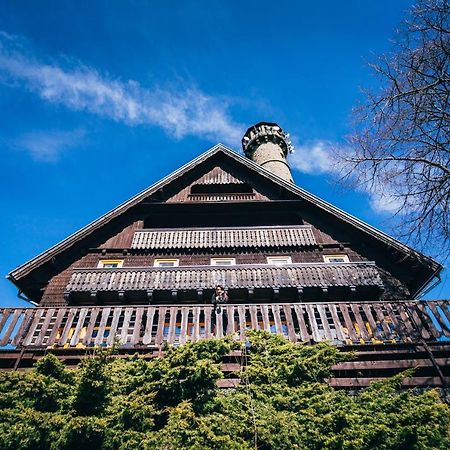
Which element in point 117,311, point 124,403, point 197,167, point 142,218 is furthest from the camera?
point 197,167

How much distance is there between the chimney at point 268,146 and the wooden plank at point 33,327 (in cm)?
2078

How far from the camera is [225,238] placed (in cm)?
1608

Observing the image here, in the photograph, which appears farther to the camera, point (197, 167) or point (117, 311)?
point (197, 167)

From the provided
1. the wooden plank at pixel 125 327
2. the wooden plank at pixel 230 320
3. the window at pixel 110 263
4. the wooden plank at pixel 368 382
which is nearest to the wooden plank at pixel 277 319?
the wooden plank at pixel 230 320

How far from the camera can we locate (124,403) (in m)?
6.58

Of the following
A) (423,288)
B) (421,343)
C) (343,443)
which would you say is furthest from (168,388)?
(423,288)

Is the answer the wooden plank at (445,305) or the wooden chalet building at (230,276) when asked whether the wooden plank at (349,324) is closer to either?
the wooden chalet building at (230,276)

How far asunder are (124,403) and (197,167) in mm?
13965

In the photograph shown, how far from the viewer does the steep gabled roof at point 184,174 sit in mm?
13922

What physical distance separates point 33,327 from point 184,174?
10489mm

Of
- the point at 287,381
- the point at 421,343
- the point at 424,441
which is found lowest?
the point at 424,441

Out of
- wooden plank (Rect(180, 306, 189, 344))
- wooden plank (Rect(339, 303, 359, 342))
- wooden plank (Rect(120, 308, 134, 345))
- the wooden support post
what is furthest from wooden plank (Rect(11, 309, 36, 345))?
the wooden support post

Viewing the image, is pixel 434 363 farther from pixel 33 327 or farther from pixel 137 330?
pixel 33 327

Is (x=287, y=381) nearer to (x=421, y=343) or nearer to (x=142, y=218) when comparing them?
(x=421, y=343)
